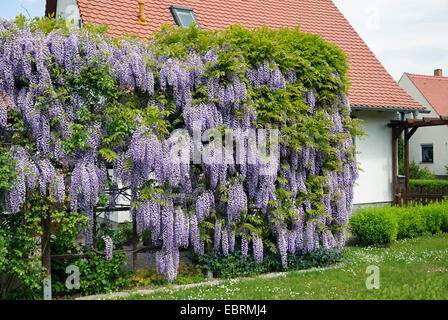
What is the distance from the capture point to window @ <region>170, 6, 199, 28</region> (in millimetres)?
10938

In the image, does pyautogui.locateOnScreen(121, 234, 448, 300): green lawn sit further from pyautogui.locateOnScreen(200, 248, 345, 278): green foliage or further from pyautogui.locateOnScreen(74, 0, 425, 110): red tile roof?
pyautogui.locateOnScreen(74, 0, 425, 110): red tile roof

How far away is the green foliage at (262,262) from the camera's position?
6.27 metres

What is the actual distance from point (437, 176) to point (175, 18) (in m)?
20.2

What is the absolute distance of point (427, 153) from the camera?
87.0ft

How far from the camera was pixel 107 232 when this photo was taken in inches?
225

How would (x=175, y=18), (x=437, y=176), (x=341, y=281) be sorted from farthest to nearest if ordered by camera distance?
(x=437, y=176) → (x=175, y=18) → (x=341, y=281)

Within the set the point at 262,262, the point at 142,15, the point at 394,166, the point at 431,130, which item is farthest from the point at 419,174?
the point at 262,262

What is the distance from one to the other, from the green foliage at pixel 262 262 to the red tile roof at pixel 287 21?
5.19 metres

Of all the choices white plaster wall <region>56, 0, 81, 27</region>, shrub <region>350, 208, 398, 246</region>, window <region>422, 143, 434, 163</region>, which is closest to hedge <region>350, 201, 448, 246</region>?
shrub <region>350, 208, 398, 246</region>

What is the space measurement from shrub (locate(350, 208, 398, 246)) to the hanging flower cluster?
1578mm

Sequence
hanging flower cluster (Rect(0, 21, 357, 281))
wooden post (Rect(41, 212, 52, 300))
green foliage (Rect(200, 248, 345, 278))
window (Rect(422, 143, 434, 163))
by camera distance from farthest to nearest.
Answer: window (Rect(422, 143, 434, 163)) < green foliage (Rect(200, 248, 345, 278)) < wooden post (Rect(41, 212, 52, 300)) < hanging flower cluster (Rect(0, 21, 357, 281))

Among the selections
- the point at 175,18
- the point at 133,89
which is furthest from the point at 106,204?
the point at 175,18

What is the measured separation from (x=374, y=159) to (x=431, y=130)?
54.0 feet

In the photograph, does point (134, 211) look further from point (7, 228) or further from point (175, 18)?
point (175, 18)
